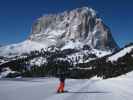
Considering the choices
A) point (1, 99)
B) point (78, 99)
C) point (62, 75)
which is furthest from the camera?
point (62, 75)

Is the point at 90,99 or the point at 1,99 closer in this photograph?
the point at 1,99

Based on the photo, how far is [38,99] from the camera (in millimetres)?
19375

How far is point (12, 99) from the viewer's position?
18609 mm

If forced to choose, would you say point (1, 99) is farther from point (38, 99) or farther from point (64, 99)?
point (64, 99)

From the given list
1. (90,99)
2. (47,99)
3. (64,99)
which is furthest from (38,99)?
(90,99)

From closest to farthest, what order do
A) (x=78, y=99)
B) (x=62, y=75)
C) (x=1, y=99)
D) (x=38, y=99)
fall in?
(x=1, y=99) → (x=38, y=99) → (x=78, y=99) → (x=62, y=75)

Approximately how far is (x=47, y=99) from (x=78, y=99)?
7.52ft

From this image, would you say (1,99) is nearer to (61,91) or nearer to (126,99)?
(126,99)

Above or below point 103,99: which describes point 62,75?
above

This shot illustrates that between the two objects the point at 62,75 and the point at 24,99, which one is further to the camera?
the point at 62,75

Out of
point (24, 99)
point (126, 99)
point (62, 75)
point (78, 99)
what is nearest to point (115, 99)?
point (126, 99)

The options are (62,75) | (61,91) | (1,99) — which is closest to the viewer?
(1,99)

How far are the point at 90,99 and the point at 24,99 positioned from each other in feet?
15.7

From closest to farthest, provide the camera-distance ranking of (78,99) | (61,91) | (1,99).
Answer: (1,99) < (78,99) < (61,91)
